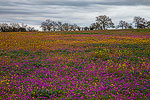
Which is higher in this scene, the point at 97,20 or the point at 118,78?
the point at 97,20

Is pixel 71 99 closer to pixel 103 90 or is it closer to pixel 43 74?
pixel 103 90

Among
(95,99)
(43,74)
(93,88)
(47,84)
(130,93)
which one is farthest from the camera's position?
(43,74)

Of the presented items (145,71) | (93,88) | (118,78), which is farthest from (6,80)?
(145,71)

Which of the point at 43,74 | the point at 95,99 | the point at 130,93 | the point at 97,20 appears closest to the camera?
the point at 95,99

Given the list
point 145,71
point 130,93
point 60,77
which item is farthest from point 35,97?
point 145,71

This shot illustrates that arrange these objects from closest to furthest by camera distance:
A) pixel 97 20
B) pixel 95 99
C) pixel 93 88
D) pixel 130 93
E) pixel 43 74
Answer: pixel 95 99 → pixel 130 93 → pixel 93 88 → pixel 43 74 → pixel 97 20

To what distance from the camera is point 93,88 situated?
7.76 metres

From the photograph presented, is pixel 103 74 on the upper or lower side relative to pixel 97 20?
lower

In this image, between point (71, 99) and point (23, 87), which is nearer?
point (71, 99)

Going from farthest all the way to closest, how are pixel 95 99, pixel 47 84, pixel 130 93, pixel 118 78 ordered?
pixel 118 78 < pixel 47 84 < pixel 130 93 < pixel 95 99

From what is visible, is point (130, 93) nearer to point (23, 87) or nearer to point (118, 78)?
point (118, 78)

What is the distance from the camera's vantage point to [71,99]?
6.77m

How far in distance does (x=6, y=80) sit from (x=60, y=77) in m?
3.11

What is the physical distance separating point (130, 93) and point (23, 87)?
532 centimetres
